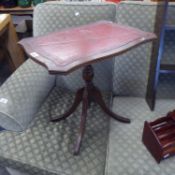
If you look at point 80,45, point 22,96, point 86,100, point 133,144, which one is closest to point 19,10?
point 22,96

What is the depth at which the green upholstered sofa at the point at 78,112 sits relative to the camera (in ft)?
3.35

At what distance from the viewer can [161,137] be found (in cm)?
101

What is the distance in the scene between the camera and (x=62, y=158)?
1.04m

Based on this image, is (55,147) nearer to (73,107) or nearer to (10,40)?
(73,107)

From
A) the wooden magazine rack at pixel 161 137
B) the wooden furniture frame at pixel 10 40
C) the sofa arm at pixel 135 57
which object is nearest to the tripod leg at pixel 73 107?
the sofa arm at pixel 135 57

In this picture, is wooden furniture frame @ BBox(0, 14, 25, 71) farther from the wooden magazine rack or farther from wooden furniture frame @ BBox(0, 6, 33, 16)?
Result: the wooden magazine rack

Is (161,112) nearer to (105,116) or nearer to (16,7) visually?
(105,116)

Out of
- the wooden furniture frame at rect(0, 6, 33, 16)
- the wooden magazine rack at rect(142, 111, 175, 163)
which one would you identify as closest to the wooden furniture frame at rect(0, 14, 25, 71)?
the wooden furniture frame at rect(0, 6, 33, 16)

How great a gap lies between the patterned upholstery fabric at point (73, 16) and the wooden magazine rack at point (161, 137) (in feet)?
1.42

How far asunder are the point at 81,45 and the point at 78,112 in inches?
20.5

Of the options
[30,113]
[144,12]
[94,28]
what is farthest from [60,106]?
[144,12]

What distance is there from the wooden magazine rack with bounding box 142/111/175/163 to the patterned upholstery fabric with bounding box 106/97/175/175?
0.12ft

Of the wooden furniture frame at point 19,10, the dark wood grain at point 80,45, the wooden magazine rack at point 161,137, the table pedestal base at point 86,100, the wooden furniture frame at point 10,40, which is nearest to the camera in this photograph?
the dark wood grain at point 80,45

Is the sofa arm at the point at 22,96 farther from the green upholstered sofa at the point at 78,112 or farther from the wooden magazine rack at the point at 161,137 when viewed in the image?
the wooden magazine rack at the point at 161,137
